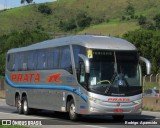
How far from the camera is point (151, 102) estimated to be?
33.9m

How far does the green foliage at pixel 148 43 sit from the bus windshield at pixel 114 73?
246ft

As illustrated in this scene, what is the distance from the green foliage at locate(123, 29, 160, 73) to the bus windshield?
7503 centimetres

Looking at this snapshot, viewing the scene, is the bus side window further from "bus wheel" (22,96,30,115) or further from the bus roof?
"bus wheel" (22,96,30,115)

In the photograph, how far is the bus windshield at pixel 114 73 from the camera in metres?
22.7

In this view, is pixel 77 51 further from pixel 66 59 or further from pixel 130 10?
pixel 130 10

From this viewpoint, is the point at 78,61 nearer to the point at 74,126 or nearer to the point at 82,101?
the point at 82,101

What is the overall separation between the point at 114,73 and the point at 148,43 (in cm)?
8206

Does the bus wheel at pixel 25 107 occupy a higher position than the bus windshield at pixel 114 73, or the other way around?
the bus windshield at pixel 114 73

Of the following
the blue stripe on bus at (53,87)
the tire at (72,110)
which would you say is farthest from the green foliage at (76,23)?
the tire at (72,110)

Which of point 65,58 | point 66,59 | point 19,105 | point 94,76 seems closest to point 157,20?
point 19,105

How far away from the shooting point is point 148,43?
341ft

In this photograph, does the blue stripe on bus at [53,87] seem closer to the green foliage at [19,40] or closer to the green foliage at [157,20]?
the green foliage at [19,40]

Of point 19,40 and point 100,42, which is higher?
point 100,42

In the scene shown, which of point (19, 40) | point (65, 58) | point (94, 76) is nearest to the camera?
point (94, 76)
